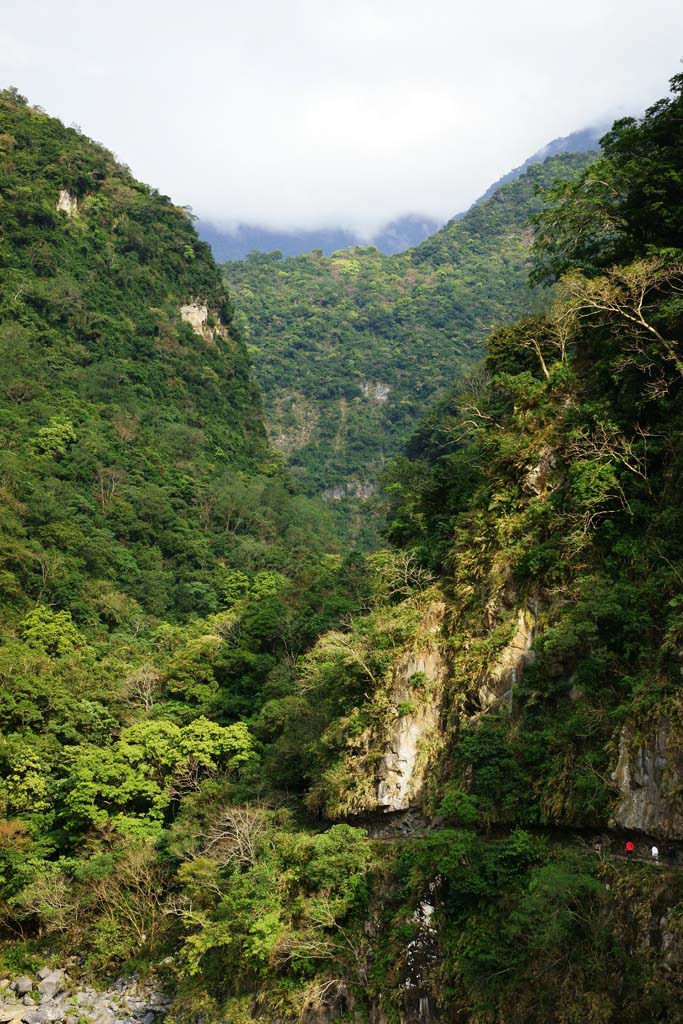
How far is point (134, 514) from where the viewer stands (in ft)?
164

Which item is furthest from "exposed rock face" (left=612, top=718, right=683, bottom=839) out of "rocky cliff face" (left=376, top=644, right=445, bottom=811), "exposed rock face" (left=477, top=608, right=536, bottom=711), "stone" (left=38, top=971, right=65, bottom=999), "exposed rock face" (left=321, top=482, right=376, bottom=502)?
"exposed rock face" (left=321, top=482, right=376, bottom=502)

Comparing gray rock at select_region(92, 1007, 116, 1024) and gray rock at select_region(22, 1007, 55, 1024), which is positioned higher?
gray rock at select_region(92, 1007, 116, 1024)

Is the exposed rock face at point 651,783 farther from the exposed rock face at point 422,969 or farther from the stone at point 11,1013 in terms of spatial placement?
the stone at point 11,1013

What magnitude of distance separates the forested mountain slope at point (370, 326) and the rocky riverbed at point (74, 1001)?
64179mm

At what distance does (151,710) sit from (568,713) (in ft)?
62.0

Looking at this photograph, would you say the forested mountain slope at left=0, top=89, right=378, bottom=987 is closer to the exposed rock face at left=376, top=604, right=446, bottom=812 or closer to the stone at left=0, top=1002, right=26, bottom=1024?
the stone at left=0, top=1002, right=26, bottom=1024

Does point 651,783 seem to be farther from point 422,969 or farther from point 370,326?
point 370,326

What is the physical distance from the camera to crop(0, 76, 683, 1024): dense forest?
15.7 metres

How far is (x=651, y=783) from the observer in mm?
15000

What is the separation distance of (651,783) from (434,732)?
7.06 m

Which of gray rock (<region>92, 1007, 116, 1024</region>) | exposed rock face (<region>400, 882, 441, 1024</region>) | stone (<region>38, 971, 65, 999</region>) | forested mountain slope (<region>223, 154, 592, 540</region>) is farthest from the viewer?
forested mountain slope (<region>223, 154, 592, 540</region>)

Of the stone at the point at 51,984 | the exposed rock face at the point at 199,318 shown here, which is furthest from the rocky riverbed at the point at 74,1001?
the exposed rock face at the point at 199,318

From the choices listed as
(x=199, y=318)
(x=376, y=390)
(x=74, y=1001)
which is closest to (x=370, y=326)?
(x=376, y=390)

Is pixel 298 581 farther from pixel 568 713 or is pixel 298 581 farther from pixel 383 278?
pixel 383 278
